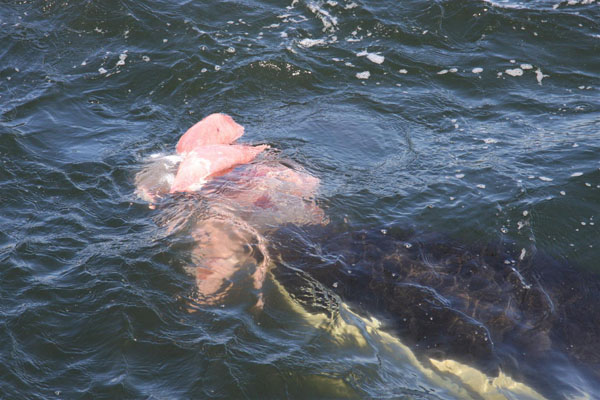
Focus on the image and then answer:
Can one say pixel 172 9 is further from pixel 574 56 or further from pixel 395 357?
pixel 395 357

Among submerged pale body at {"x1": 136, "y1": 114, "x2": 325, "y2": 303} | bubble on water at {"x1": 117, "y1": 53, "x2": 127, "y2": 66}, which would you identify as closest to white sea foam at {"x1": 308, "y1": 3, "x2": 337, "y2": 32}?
bubble on water at {"x1": 117, "y1": 53, "x2": 127, "y2": 66}

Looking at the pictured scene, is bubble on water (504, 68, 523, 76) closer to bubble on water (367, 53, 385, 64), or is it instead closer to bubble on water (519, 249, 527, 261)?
bubble on water (367, 53, 385, 64)

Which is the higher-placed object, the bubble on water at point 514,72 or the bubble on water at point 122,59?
the bubble on water at point 514,72

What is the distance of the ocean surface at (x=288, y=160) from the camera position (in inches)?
192

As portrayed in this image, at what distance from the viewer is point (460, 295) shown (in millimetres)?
5414

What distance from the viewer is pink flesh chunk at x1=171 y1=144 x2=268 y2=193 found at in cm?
678

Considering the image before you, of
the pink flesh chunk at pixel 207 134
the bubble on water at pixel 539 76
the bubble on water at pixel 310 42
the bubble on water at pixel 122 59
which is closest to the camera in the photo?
the pink flesh chunk at pixel 207 134

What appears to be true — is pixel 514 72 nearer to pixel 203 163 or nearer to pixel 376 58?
pixel 376 58

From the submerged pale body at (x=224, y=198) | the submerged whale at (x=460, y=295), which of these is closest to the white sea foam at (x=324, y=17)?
the submerged pale body at (x=224, y=198)

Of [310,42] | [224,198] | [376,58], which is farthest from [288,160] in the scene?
[310,42]

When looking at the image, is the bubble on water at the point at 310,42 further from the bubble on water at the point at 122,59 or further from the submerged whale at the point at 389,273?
the submerged whale at the point at 389,273

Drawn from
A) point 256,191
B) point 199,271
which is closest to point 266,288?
point 199,271

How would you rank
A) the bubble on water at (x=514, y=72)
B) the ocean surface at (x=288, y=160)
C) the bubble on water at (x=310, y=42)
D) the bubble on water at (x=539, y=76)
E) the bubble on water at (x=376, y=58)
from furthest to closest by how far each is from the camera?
the bubble on water at (x=310, y=42) → the bubble on water at (x=376, y=58) → the bubble on water at (x=514, y=72) → the bubble on water at (x=539, y=76) → the ocean surface at (x=288, y=160)

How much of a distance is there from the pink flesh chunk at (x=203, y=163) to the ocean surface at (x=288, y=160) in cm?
51
